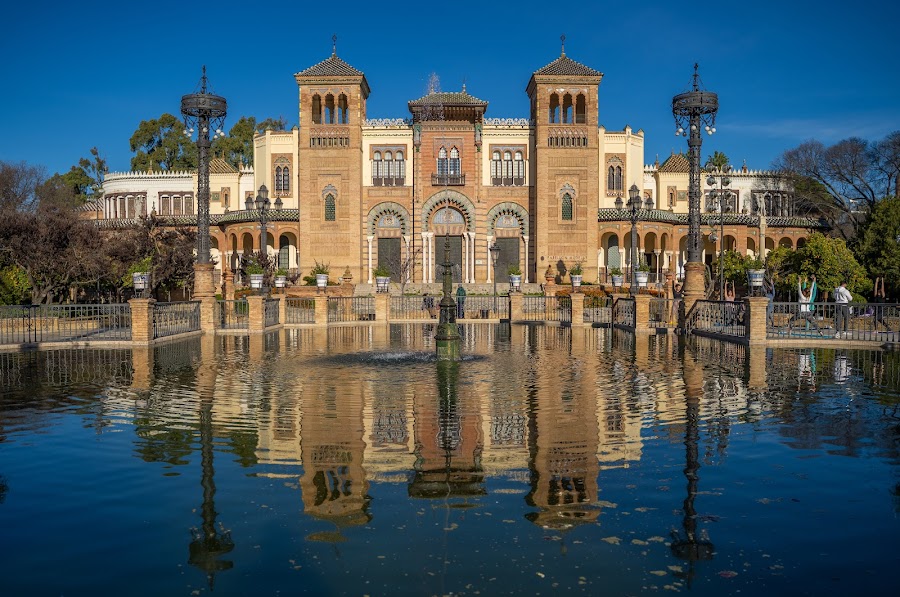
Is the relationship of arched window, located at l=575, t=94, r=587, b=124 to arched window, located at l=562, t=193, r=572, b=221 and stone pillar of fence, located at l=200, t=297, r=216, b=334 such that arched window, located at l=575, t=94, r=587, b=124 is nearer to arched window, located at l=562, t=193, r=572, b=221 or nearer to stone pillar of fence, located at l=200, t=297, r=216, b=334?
arched window, located at l=562, t=193, r=572, b=221

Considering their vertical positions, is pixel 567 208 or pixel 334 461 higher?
pixel 567 208

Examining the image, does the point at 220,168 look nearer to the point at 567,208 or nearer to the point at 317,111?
the point at 317,111

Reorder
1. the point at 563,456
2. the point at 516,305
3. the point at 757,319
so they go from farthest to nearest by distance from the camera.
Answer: the point at 516,305 → the point at 757,319 → the point at 563,456

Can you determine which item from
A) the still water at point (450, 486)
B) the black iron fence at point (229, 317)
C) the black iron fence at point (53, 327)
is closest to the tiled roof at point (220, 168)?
the black iron fence at point (229, 317)

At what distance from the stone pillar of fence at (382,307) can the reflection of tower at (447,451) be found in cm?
1954

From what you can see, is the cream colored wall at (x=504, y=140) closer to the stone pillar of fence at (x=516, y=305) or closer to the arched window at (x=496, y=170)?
the arched window at (x=496, y=170)

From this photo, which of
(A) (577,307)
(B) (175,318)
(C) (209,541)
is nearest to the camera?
(C) (209,541)

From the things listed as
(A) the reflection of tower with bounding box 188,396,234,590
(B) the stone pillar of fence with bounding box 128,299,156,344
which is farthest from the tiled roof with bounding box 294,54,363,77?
(A) the reflection of tower with bounding box 188,396,234,590

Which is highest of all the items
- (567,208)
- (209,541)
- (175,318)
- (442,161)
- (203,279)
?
(442,161)

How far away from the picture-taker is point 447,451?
24.5 feet

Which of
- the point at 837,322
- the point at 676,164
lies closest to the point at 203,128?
the point at 837,322

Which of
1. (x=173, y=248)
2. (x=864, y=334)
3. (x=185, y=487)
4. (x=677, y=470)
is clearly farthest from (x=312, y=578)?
(x=173, y=248)

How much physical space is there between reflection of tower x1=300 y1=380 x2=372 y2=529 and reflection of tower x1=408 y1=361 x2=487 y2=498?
20.8 inches

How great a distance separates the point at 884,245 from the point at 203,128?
33.2m
